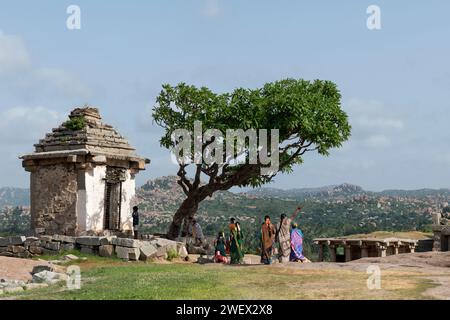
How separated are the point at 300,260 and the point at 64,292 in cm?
1017

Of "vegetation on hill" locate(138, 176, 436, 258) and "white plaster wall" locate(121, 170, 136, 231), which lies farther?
"vegetation on hill" locate(138, 176, 436, 258)

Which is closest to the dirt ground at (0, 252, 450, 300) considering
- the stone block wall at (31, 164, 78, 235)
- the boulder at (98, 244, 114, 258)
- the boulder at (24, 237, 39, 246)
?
the boulder at (98, 244, 114, 258)

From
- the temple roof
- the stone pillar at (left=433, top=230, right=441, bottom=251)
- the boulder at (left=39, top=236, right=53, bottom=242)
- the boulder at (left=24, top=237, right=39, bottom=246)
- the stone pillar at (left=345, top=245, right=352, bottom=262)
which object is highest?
the temple roof

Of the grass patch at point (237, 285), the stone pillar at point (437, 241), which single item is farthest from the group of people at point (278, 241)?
the stone pillar at point (437, 241)

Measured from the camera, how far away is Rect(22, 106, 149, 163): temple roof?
28.4 meters

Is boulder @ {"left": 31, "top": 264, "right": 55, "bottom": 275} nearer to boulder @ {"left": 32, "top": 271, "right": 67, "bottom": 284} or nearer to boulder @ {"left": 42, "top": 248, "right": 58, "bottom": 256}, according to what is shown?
boulder @ {"left": 32, "top": 271, "right": 67, "bottom": 284}

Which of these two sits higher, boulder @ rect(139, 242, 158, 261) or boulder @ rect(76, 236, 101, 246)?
boulder @ rect(76, 236, 101, 246)

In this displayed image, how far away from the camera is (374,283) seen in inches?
619

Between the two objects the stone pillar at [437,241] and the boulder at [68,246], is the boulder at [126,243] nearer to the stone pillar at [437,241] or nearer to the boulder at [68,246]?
the boulder at [68,246]

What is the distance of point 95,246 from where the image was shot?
A: 2614 cm

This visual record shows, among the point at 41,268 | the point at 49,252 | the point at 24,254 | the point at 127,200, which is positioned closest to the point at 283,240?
the point at 41,268

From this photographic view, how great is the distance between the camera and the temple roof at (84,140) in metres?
28.4

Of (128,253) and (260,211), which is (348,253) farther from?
(260,211)
